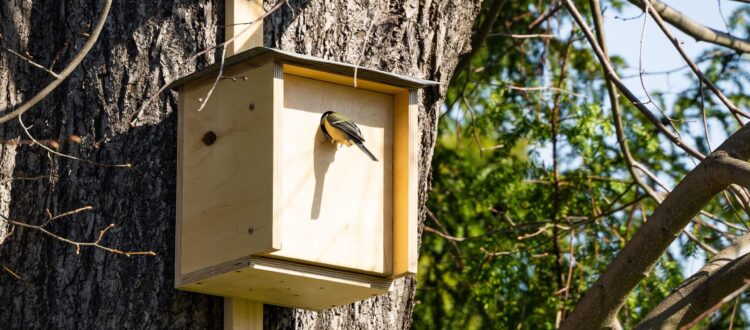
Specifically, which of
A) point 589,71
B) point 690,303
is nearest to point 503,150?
point 589,71

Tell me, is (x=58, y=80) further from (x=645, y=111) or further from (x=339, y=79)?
(x=645, y=111)

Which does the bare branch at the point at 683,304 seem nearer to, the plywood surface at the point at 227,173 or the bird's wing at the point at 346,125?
the bird's wing at the point at 346,125

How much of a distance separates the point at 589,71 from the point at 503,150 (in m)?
1.23

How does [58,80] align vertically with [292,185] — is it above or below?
above

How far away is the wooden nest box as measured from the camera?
10.4 feet

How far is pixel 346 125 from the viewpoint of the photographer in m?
3.26

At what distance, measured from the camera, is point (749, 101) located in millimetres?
6953

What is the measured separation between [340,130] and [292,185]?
7.6 inches

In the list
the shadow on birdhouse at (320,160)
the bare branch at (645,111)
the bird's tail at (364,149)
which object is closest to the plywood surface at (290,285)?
the shadow on birdhouse at (320,160)

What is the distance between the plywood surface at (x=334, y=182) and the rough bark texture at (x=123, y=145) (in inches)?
7.2

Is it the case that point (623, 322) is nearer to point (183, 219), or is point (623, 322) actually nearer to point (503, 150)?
point (503, 150)

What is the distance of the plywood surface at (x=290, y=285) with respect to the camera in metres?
3.16

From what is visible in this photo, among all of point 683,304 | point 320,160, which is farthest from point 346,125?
point 683,304

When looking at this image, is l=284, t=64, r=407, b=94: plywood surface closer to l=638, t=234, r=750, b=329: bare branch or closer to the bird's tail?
the bird's tail
